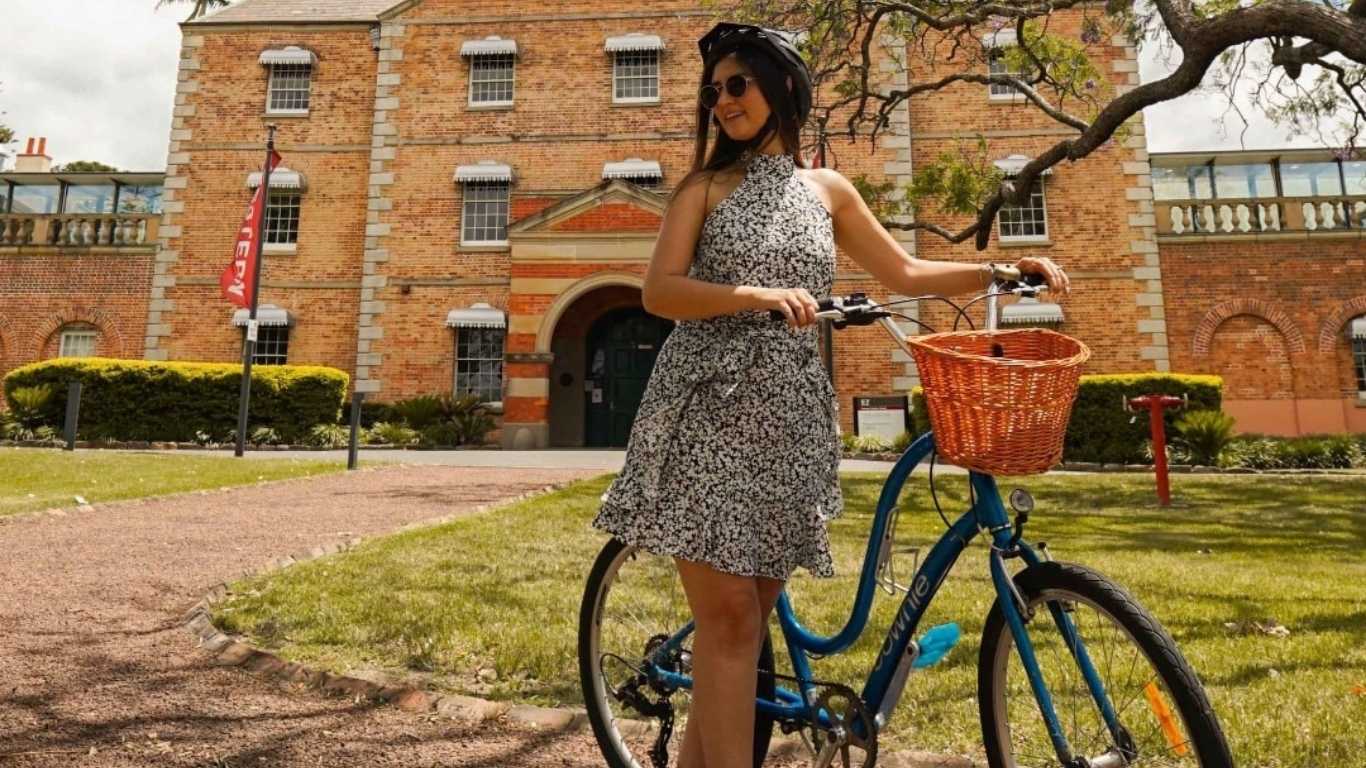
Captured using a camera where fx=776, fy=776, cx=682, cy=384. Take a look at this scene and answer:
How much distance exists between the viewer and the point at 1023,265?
185 centimetres

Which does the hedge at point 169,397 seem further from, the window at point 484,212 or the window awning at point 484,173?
the window awning at point 484,173

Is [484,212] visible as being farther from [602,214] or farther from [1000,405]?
[1000,405]

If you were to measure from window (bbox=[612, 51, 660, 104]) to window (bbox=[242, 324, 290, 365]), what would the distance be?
10.0 meters

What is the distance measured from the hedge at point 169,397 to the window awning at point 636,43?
1047 centimetres

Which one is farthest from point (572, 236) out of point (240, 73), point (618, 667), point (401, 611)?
point (618, 667)

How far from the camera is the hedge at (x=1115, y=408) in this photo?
44.7 ft

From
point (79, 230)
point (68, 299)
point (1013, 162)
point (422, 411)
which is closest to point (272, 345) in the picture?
point (422, 411)

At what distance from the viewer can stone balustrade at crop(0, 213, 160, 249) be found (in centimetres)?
1983

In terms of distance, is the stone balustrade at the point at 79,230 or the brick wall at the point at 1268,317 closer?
the brick wall at the point at 1268,317

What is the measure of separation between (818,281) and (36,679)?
3229 millimetres

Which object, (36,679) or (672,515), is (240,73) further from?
(672,515)

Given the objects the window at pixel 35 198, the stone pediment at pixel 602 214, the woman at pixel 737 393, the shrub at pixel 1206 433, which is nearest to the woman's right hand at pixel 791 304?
the woman at pixel 737 393

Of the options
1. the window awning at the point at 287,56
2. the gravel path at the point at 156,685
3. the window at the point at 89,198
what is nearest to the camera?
the gravel path at the point at 156,685

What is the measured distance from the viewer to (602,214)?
54.4 ft
